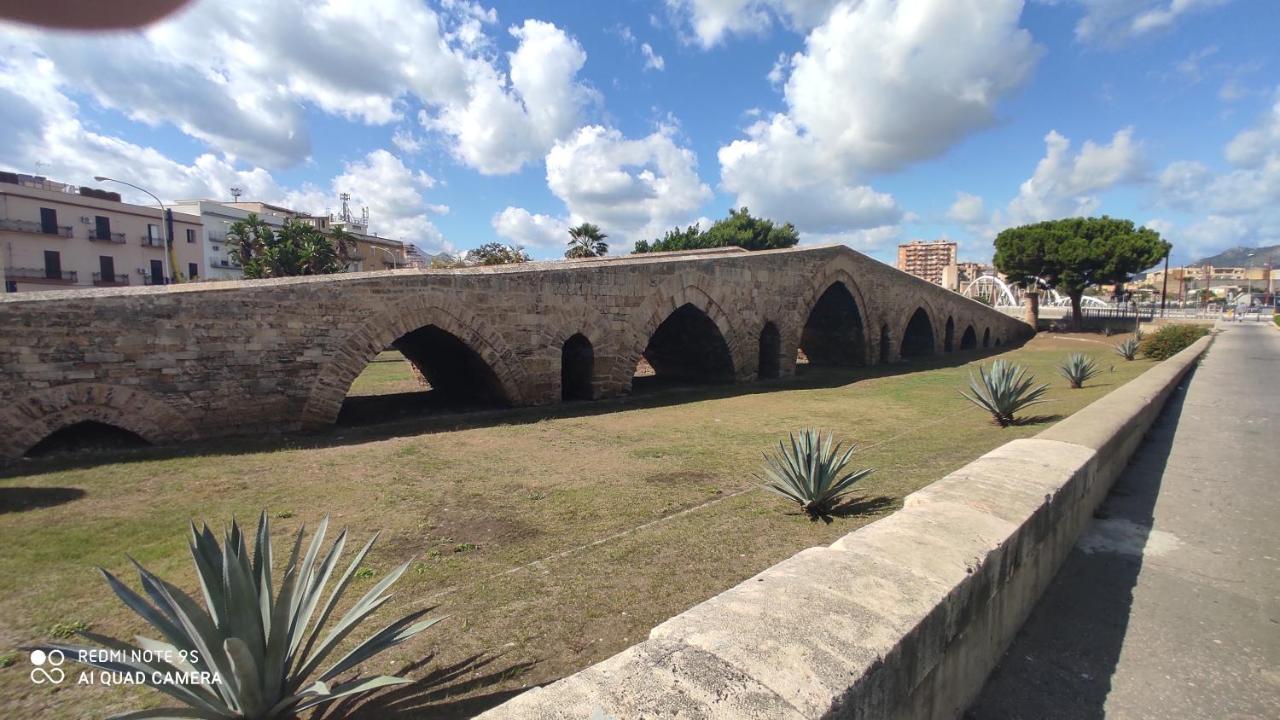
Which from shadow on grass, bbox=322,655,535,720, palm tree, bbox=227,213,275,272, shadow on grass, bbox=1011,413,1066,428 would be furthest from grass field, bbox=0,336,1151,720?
palm tree, bbox=227,213,275,272

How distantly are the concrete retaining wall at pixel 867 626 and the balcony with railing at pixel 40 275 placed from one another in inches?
1616

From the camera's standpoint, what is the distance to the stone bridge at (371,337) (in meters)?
7.45

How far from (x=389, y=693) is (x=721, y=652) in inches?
85.4

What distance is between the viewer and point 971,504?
2.83 m

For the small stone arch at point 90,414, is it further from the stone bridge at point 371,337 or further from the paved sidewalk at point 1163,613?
the paved sidewalk at point 1163,613

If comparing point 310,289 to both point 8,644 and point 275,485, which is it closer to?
point 275,485

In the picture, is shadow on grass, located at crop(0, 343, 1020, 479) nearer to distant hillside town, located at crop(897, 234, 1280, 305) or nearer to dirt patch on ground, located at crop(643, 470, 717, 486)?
dirt patch on ground, located at crop(643, 470, 717, 486)

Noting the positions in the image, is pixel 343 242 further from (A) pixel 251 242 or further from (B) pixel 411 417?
(B) pixel 411 417

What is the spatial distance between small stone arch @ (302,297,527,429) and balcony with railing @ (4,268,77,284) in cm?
3208

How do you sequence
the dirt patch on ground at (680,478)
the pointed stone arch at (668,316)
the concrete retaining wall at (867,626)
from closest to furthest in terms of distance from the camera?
the concrete retaining wall at (867,626) < the dirt patch on ground at (680,478) < the pointed stone arch at (668,316)

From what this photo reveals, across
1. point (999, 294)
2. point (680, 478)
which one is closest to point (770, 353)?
point (680, 478)

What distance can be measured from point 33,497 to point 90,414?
1958 millimetres

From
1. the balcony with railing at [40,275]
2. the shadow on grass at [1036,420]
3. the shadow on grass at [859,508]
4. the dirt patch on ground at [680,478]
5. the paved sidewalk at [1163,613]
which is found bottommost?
the dirt patch on ground at [680,478]

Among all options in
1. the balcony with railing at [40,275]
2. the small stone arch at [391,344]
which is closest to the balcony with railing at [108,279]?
the balcony with railing at [40,275]
